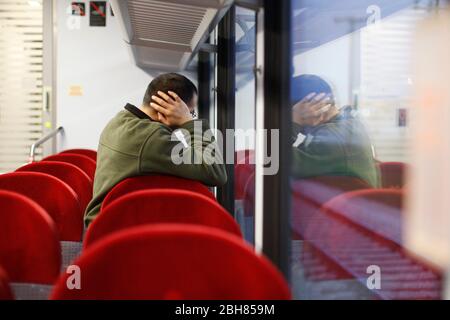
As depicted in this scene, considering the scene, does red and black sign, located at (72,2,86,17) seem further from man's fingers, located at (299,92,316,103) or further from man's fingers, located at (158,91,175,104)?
man's fingers, located at (299,92,316,103)

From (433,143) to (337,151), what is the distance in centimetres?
116

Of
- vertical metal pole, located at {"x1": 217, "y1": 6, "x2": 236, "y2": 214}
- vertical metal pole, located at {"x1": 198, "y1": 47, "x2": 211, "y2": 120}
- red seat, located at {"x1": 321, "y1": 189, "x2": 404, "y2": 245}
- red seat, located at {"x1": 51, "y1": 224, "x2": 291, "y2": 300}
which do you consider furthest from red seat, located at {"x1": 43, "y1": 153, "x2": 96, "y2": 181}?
red seat, located at {"x1": 51, "y1": 224, "x2": 291, "y2": 300}

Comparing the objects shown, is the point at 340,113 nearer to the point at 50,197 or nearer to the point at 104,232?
the point at 104,232

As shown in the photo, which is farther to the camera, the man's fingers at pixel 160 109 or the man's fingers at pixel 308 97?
the man's fingers at pixel 160 109

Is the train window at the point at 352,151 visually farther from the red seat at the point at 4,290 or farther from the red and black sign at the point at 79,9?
the red and black sign at the point at 79,9

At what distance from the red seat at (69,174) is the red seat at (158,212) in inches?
67.3

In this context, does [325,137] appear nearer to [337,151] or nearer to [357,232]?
[337,151]

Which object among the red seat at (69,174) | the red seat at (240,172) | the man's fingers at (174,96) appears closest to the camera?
the man's fingers at (174,96)

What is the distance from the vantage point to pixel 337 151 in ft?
5.28

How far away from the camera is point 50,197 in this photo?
2.35 m

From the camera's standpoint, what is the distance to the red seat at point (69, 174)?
123 inches

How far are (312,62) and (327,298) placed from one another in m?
0.75

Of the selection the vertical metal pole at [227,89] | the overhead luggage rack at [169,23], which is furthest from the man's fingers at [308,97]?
the vertical metal pole at [227,89]
